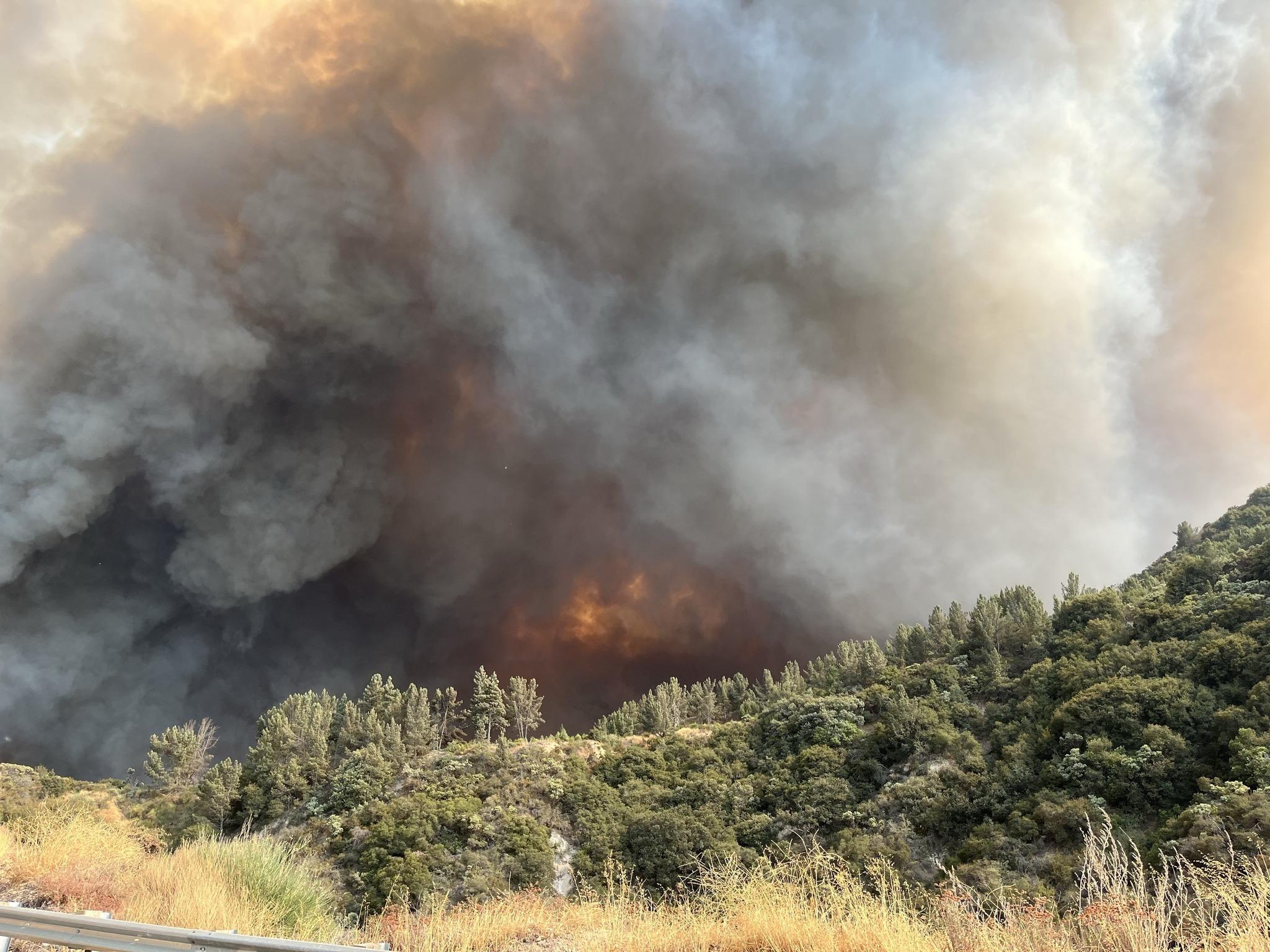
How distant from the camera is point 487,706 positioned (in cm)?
9994

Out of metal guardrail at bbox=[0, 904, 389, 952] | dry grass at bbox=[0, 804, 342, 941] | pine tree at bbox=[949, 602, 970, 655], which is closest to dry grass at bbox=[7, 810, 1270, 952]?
dry grass at bbox=[0, 804, 342, 941]

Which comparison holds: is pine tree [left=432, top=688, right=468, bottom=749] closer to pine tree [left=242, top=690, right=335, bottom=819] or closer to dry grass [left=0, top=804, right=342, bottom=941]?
pine tree [left=242, top=690, right=335, bottom=819]

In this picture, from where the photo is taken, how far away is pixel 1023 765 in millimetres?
36531

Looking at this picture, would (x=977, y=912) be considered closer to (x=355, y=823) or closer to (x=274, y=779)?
(x=355, y=823)

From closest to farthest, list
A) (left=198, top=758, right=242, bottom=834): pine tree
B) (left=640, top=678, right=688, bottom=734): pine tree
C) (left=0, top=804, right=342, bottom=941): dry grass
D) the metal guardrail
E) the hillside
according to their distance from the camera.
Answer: the metal guardrail → (left=0, top=804, right=342, bottom=941): dry grass → the hillside → (left=198, top=758, right=242, bottom=834): pine tree → (left=640, top=678, right=688, bottom=734): pine tree

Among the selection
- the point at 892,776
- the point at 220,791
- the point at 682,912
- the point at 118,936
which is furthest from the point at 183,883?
the point at 220,791

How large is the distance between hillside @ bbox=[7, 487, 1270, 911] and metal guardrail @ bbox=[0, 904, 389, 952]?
696cm

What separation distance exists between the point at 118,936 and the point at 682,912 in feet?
19.1

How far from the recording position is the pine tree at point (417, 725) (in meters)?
85.7

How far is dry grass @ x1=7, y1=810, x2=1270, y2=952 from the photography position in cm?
634

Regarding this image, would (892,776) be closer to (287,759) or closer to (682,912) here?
(682,912)

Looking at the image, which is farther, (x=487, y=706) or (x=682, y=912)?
(x=487, y=706)

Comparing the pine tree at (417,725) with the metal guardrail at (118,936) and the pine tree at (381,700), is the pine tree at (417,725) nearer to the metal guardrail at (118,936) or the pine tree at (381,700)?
the pine tree at (381,700)

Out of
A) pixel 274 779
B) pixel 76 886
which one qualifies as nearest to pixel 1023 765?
pixel 76 886
